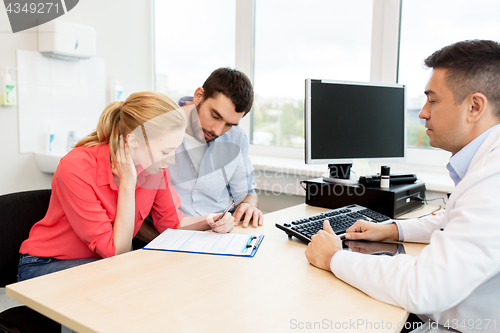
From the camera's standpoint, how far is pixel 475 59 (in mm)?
975

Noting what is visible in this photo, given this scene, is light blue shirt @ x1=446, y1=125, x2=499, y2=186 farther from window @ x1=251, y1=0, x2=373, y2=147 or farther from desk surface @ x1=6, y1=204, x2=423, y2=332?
window @ x1=251, y1=0, x2=373, y2=147

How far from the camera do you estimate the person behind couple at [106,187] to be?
122 cm

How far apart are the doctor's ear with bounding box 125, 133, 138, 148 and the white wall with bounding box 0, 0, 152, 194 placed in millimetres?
1536

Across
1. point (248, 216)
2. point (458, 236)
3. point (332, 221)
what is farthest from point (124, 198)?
point (458, 236)

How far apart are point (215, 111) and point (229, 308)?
3.30 ft

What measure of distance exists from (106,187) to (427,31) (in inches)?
74.1

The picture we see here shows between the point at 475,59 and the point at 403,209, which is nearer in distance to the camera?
the point at 475,59

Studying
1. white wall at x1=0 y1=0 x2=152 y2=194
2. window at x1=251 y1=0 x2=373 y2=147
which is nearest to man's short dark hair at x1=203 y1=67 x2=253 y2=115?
window at x1=251 y1=0 x2=373 y2=147

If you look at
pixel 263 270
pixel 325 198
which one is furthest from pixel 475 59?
pixel 325 198

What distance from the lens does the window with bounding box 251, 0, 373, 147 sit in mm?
2393

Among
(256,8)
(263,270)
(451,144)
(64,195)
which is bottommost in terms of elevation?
(263,270)

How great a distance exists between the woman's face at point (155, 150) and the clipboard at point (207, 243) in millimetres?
249

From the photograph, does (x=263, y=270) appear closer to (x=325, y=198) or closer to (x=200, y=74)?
(x=325, y=198)

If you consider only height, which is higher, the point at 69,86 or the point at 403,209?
the point at 69,86
